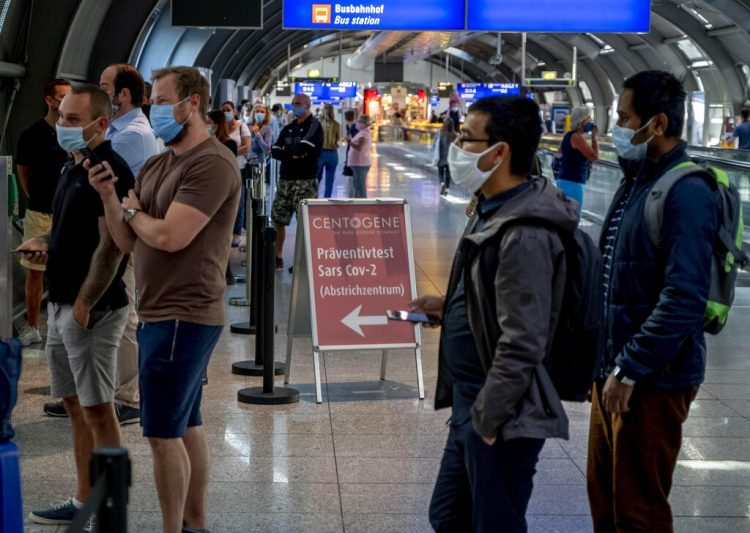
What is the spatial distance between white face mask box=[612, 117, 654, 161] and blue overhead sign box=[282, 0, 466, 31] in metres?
11.9

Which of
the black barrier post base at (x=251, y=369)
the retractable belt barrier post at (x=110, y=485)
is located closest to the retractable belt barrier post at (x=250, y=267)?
the black barrier post base at (x=251, y=369)

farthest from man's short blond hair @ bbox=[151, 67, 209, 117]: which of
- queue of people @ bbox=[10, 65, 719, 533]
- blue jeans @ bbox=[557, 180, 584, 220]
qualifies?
blue jeans @ bbox=[557, 180, 584, 220]

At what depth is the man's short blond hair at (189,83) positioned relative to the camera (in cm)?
434

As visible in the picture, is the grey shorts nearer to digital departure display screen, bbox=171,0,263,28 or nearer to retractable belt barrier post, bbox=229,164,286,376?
retractable belt barrier post, bbox=229,164,286,376

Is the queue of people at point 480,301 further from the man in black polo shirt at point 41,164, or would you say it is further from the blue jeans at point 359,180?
the blue jeans at point 359,180

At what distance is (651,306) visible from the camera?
12.1 ft

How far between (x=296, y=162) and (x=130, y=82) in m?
6.77

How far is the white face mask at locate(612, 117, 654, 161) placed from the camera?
373 centimetres

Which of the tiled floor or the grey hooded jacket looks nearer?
the grey hooded jacket

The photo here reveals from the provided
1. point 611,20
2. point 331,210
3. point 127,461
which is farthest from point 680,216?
point 611,20

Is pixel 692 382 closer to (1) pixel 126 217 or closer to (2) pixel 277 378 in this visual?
(1) pixel 126 217

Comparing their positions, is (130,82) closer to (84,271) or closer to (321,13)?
(84,271)

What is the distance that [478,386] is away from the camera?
3.30m

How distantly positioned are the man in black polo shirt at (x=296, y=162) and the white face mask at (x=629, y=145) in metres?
8.98
